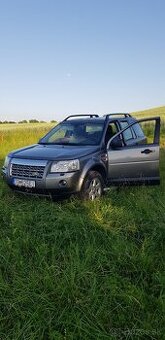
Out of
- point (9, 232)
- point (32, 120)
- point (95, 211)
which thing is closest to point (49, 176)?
point (95, 211)

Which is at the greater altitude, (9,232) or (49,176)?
(49,176)

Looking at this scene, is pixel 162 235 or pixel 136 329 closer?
pixel 136 329

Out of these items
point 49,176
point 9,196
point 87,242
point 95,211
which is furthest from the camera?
point 9,196

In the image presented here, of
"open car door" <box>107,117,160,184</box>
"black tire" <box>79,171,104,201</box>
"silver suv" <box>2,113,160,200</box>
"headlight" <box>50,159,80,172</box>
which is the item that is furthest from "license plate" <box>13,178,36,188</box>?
"open car door" <box>107,117,160,184</box>

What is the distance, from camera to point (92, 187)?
6.80m

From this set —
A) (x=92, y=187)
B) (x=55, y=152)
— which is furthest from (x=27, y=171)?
(x=92, y=187)

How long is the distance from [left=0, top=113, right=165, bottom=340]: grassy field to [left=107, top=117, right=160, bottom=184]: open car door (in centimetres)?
118

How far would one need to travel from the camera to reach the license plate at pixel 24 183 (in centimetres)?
663

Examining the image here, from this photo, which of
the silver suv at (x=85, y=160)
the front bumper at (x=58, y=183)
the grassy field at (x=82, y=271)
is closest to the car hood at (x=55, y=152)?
the silver suv at (x=85, y=160)

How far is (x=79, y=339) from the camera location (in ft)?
10.3

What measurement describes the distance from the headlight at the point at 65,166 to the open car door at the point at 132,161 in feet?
3.25

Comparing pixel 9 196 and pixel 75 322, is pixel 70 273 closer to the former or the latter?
pixel 75 322

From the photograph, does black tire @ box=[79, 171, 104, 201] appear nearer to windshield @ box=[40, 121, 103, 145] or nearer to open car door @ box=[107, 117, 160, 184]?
open car door @ box=[107, 117, 160, 184]

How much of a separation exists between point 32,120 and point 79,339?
245 feet
